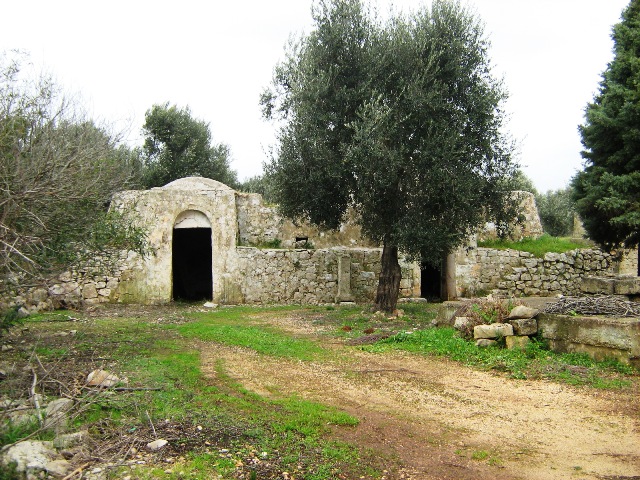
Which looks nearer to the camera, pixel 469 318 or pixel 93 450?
pixel 93 450

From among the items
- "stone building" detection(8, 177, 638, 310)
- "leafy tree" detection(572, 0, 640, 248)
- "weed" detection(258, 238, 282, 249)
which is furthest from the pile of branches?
"weed" detection(258, 238, 282, 249)

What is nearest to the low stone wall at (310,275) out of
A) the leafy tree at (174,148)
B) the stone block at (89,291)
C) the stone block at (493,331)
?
the stone block at (89,291)

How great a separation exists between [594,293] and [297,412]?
8.62 metres

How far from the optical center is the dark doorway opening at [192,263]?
22.0 metres

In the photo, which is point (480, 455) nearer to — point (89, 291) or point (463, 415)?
point (463, 415)

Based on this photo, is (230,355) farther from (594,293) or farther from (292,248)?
(292,248)

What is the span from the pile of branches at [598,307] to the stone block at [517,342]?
0.69m

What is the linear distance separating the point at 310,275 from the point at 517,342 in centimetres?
966

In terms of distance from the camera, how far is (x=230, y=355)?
31.5 ft

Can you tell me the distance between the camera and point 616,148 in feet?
54.5

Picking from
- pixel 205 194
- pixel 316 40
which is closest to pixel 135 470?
pixel 316 40

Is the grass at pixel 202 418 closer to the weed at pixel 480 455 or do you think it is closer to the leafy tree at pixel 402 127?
the weed at pixel 480 455

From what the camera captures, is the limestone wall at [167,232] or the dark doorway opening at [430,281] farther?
the dark doorway opening at [430,281]

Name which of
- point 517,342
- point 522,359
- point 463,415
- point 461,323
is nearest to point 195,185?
point 461,323
